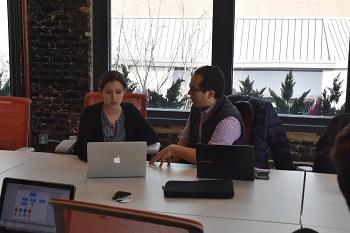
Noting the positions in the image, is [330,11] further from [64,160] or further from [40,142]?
[40,142]

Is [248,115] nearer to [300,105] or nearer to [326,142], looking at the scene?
[326,142]

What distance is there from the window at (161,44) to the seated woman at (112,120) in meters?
1.27

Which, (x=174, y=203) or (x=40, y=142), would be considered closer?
(x=174, y=203)

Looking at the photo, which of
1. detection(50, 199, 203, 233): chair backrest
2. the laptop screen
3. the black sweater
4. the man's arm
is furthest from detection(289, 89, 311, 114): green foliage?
detection(50, 199, 203, 233): chair backrest

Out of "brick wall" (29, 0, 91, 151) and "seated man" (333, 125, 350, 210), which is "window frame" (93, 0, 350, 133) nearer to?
"brick wall" (29, 0, 91, 151)

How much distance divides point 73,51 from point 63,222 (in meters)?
3.61

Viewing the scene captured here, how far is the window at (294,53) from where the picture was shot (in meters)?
4.23

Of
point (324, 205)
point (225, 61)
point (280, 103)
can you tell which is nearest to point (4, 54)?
point (225, 61)

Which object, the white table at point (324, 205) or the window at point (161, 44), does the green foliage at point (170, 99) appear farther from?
the white table at point (324, 205)

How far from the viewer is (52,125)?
15.8 ft

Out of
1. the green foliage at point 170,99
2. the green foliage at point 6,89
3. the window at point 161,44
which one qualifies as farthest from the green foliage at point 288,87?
the green foliage at point 6,89

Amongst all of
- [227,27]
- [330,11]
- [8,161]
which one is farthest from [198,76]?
[330,11]

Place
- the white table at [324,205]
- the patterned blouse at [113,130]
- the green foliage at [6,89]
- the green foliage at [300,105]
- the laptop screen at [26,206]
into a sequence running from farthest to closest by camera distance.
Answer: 1. the green foliage at [6,89]
2. the green foliage at [300,105]
3. the patterned blouse at [113,130]
4. the white table at [324,205]
5. the laptop screen at [26,206]

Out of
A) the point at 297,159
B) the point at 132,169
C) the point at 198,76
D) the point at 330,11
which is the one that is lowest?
the point at 297,159
